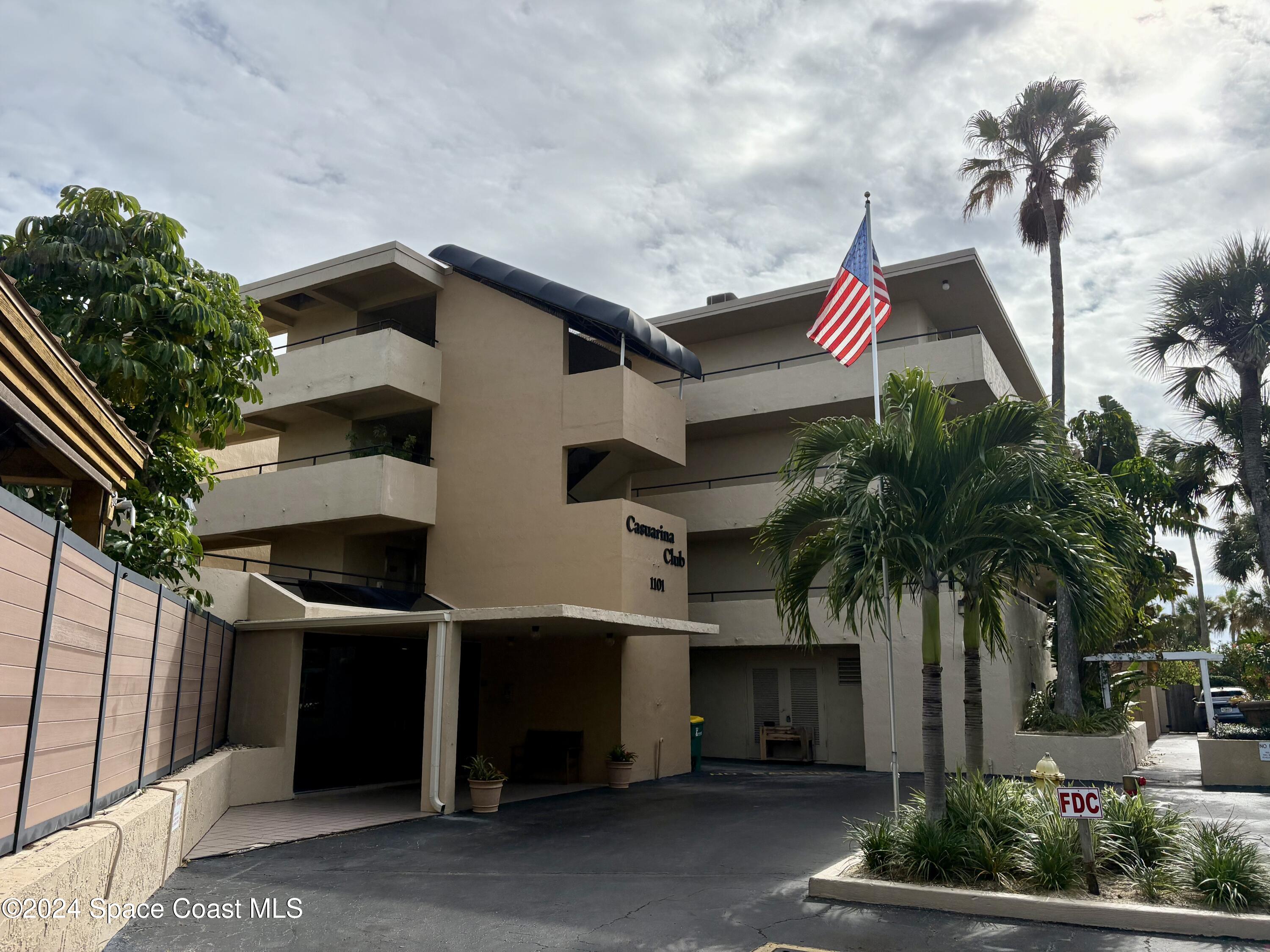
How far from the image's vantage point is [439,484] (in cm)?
2209

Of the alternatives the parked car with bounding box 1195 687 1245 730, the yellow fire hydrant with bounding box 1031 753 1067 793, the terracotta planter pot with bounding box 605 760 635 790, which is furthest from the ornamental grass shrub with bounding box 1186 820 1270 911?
the parked car with bounding box 1195 687 1245 730

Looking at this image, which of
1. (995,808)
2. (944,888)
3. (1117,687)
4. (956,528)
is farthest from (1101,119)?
(944,888)

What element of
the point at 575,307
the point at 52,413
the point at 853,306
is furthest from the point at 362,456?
the point at 52,413

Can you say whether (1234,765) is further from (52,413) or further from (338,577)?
(338,577)

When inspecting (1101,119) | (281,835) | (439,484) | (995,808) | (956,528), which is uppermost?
(1101,119)

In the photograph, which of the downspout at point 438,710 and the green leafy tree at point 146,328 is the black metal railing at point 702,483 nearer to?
the downspout at point 438,710

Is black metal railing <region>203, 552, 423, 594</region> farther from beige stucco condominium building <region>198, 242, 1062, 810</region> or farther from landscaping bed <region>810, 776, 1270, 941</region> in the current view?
landscaping bed <region>810, 776, 1270, 941</region>

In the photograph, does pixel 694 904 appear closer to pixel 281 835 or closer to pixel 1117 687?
pixel 281 835

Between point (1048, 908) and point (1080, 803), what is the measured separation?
878mm

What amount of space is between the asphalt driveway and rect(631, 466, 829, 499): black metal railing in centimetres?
1147

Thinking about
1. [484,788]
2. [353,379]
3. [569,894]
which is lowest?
[569,894]

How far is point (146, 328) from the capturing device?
12047 mm

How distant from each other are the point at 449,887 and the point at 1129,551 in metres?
8.19

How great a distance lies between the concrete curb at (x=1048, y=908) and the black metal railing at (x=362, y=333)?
17.6 m
